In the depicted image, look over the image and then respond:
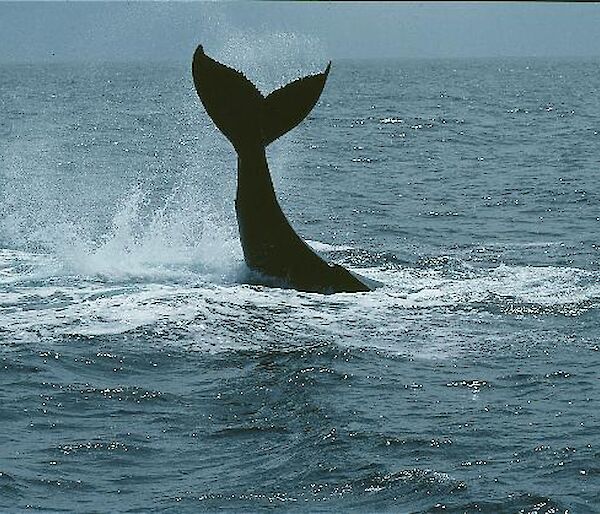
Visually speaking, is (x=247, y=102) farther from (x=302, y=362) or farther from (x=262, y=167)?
(x=302, y=362)

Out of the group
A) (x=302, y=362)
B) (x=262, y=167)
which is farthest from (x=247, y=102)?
(x=302, y=362)

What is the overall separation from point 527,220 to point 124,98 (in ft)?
233

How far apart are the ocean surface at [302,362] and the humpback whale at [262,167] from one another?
36 centimetres

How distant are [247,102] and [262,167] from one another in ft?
2.56

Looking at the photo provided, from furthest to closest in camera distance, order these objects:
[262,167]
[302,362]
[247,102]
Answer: [262,167] < [247,102] < [302,362]

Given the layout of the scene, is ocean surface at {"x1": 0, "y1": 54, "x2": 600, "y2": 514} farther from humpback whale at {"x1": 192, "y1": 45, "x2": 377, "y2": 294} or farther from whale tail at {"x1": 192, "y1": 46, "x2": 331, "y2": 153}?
whale tail at {"x1": 192, "y1": 46, "x2": 331, "y2": 153}

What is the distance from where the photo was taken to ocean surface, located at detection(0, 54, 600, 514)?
8.80m

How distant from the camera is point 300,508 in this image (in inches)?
326

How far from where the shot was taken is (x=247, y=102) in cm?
1445

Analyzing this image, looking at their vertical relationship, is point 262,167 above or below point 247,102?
below

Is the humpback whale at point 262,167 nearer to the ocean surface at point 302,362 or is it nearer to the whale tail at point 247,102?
the whale tail at point 247,102

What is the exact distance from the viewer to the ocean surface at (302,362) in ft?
28.9

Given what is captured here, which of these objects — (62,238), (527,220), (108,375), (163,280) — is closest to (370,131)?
(527,220)

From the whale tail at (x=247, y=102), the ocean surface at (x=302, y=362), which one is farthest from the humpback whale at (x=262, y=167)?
the ocean surface at (x=302, y=362)
